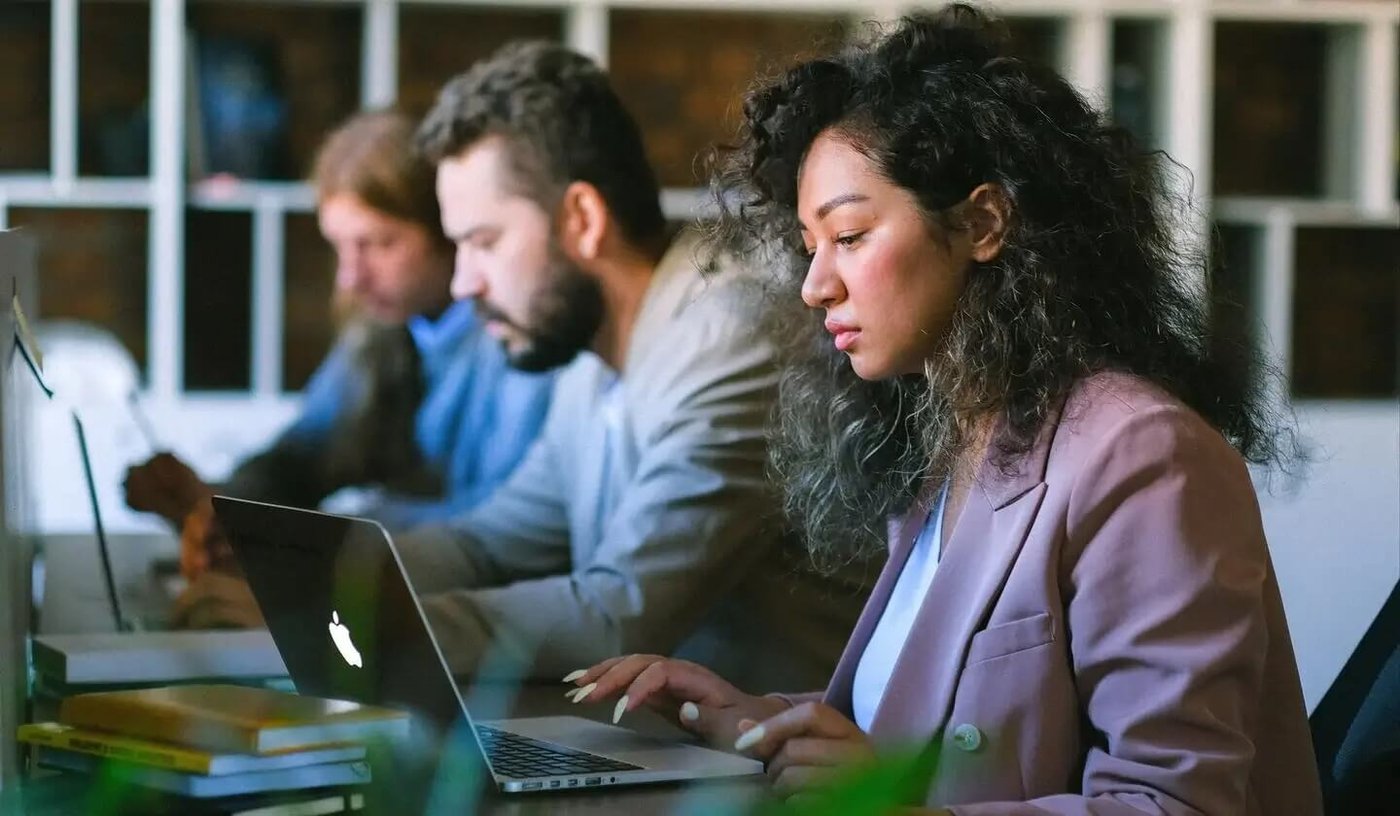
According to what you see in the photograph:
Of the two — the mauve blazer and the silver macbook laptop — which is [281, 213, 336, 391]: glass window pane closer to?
the silver macbook laptop

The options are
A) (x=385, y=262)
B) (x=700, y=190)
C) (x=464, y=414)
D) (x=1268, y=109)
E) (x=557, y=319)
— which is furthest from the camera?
(x=1268, y=109)

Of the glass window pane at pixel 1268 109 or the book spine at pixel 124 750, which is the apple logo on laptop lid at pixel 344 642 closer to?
the book spine at pixel 124 750

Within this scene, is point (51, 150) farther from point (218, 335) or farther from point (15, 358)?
point (15, 358)

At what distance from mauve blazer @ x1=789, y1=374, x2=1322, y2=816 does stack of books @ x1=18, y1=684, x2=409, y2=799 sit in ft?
1.25

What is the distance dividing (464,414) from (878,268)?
2.15m

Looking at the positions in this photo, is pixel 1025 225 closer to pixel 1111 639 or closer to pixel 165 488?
pixel 1111 639

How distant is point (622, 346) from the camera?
2619 mm

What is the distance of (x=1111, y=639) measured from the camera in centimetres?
118

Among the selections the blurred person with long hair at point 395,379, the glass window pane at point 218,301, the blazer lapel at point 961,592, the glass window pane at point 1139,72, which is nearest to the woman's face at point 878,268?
the blazer lapel at point 961,592

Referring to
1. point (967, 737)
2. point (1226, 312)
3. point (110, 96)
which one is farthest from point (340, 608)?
point (110, 96)

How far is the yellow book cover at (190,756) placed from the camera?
1.06 metres

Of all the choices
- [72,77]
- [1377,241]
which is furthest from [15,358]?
[1377,241]

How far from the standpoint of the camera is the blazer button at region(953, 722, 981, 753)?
1.25m

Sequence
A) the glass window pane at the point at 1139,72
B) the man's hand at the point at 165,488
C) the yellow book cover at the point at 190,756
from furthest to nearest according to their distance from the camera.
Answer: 1. the glass window pane at the point at 1139,72
2. the man's hand at the point at 165,488
3. the yellow book cover at the point at 190,756
